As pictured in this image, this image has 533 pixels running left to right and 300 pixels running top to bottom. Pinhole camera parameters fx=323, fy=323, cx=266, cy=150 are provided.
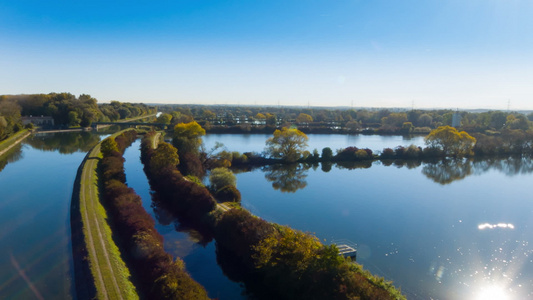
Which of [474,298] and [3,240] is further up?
[3,240]

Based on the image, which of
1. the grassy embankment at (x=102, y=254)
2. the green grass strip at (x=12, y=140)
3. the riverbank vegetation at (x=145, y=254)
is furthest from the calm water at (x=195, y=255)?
the green grass strip at (x=12, y=140)

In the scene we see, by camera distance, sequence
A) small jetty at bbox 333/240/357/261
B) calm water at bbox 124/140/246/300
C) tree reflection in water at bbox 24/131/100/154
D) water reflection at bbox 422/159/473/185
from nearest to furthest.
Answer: calm water at bbox 124/140/246/300, small jetty at bbox 333/240/357/261, water reflection at bbox 422/159/473/185, tree reflection in water at bbox 24/131/100/154

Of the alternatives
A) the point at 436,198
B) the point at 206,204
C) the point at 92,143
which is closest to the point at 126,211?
the point at 206,204

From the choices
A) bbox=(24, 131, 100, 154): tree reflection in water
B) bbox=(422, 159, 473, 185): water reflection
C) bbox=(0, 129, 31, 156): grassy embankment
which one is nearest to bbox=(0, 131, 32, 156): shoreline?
bbox=(0, 129, 31, 156): grassy embankment

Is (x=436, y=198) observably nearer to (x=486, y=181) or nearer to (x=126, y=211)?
(x=486, y=181)

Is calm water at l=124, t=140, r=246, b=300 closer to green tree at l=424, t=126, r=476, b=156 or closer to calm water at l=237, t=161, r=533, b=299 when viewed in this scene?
calm water at l=237, t=161, r=533, b=299

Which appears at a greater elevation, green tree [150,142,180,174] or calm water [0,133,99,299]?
green tree [150,142,180,174]
